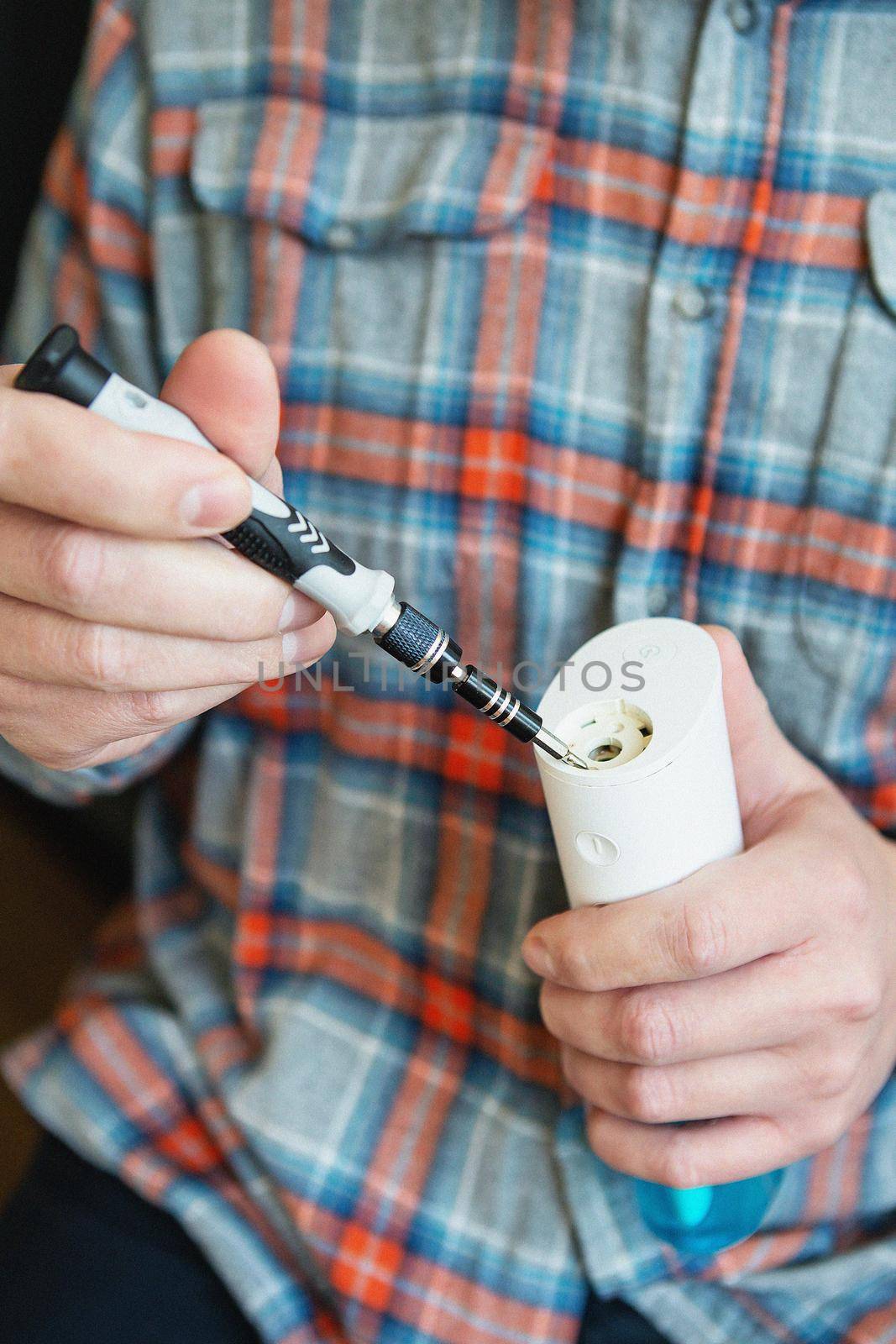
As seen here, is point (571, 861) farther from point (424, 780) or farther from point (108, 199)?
point (108, 199)

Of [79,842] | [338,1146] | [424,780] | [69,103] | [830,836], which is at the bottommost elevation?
[79,842]

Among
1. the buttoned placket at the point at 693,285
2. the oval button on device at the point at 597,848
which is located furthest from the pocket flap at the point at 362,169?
the oval button on device at the point at 597,848

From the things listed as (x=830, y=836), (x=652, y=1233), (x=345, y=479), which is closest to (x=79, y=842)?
(x=345, y=479)

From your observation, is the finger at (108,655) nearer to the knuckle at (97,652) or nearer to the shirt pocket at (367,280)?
the knuckle at (97,652)

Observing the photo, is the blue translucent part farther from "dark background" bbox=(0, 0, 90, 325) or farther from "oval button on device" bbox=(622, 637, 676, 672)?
"dark background" bbox=(0, 0, 90, 325)

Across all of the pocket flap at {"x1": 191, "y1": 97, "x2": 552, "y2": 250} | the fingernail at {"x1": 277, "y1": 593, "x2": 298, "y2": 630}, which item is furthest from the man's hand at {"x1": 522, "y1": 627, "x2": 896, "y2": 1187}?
the pocket flap at {"x1": 191, "y1": 97, "x2": 552, "y2": 250}

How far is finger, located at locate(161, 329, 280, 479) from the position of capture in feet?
1.60

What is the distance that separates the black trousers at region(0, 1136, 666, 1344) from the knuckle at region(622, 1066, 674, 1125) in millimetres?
268

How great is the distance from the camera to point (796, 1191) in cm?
75

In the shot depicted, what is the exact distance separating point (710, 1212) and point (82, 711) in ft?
1.59

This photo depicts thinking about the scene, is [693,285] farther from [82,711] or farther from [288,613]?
[82,711]

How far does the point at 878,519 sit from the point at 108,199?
0.62 metres

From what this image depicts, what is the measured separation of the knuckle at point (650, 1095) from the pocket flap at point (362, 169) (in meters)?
0.56

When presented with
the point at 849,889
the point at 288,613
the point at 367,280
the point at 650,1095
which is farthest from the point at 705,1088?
the point at 367,280
